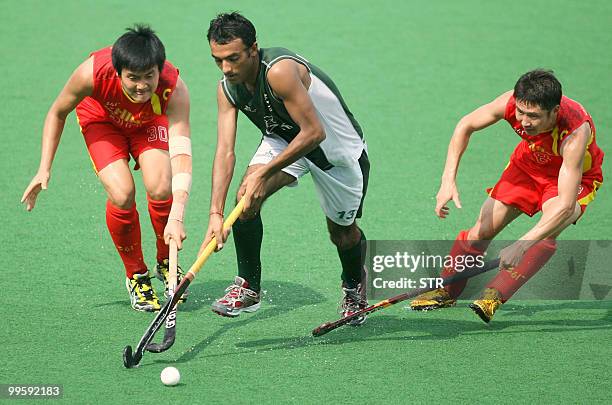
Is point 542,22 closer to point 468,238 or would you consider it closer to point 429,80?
point 429,80

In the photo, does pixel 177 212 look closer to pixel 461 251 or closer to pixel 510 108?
pixel 461 251

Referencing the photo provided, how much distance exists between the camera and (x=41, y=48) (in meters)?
8.92

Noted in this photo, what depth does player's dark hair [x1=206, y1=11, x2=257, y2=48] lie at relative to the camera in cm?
422

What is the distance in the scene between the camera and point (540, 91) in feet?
14.8

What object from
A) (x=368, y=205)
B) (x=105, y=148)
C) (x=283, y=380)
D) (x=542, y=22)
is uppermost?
(x=542, y=22)

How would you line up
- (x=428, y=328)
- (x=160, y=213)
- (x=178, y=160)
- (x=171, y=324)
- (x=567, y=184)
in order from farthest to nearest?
(x=160, y=213)
(x=428, y=328)
(x=178, y=160)
(x=567, y=184)
(x=171, y=324)

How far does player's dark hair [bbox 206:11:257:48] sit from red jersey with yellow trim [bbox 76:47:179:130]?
57 centimetres

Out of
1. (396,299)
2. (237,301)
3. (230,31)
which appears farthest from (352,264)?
(230,31)

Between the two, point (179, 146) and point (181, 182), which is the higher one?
point (179, 146)

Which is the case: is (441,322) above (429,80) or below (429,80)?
below

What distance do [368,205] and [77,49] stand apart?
372 centimetres

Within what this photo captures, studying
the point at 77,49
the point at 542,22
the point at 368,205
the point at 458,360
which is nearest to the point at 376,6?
the point at 542,22

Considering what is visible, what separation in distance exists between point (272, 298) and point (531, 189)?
136cm

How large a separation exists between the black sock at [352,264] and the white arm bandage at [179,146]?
87cm
